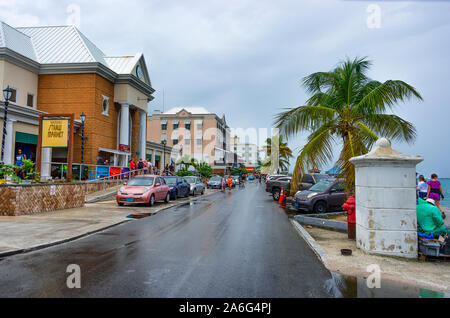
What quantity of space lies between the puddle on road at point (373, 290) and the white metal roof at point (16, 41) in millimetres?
28030

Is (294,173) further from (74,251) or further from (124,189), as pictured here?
(124,189)

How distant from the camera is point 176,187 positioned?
2056 cm

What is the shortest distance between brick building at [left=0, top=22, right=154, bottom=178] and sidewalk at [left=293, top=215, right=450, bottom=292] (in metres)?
21.8

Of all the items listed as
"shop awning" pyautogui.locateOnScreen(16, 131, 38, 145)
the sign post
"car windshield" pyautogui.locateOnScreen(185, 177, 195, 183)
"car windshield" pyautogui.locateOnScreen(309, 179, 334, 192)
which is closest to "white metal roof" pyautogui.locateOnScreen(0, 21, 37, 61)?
"shop awning" pyautogui.locateOnScreen(16, 131, 38, 145)

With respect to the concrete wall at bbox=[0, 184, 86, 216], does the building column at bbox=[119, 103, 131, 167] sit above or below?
above

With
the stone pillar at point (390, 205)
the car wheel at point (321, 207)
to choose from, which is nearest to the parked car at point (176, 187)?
the car wheel at point (321, 207)

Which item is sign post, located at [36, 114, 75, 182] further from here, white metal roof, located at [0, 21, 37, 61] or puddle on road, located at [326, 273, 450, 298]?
puddle on road, located at [326, 273, 450, 298]

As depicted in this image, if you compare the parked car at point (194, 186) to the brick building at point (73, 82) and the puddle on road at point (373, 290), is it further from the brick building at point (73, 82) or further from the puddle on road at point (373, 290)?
the puddle on road at point (373, 290)

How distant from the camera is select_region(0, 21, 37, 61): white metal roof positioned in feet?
79.0

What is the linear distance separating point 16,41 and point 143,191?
20.7 metres

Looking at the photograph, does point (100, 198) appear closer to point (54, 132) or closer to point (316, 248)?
point (54, 132)

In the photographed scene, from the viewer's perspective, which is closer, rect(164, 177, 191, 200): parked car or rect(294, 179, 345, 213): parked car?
rect(294, 179, 345, 213): parked car

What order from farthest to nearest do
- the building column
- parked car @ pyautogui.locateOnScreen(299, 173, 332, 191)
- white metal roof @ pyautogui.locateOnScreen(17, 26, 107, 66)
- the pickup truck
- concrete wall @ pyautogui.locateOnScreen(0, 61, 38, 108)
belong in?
1. the building column
2. white metal roof @ pyautogui.locateOnScreen(17, 26, 107, 66)
3. concrete wall @ pyautogui.locateOnScreen(0, 61, 38, 108)
4. the pickup truck
5. parked car @ pyautogui.locateOnScreen(299, 173, 332, 191)

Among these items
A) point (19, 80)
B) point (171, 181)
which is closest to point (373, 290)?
point (171, 181)
